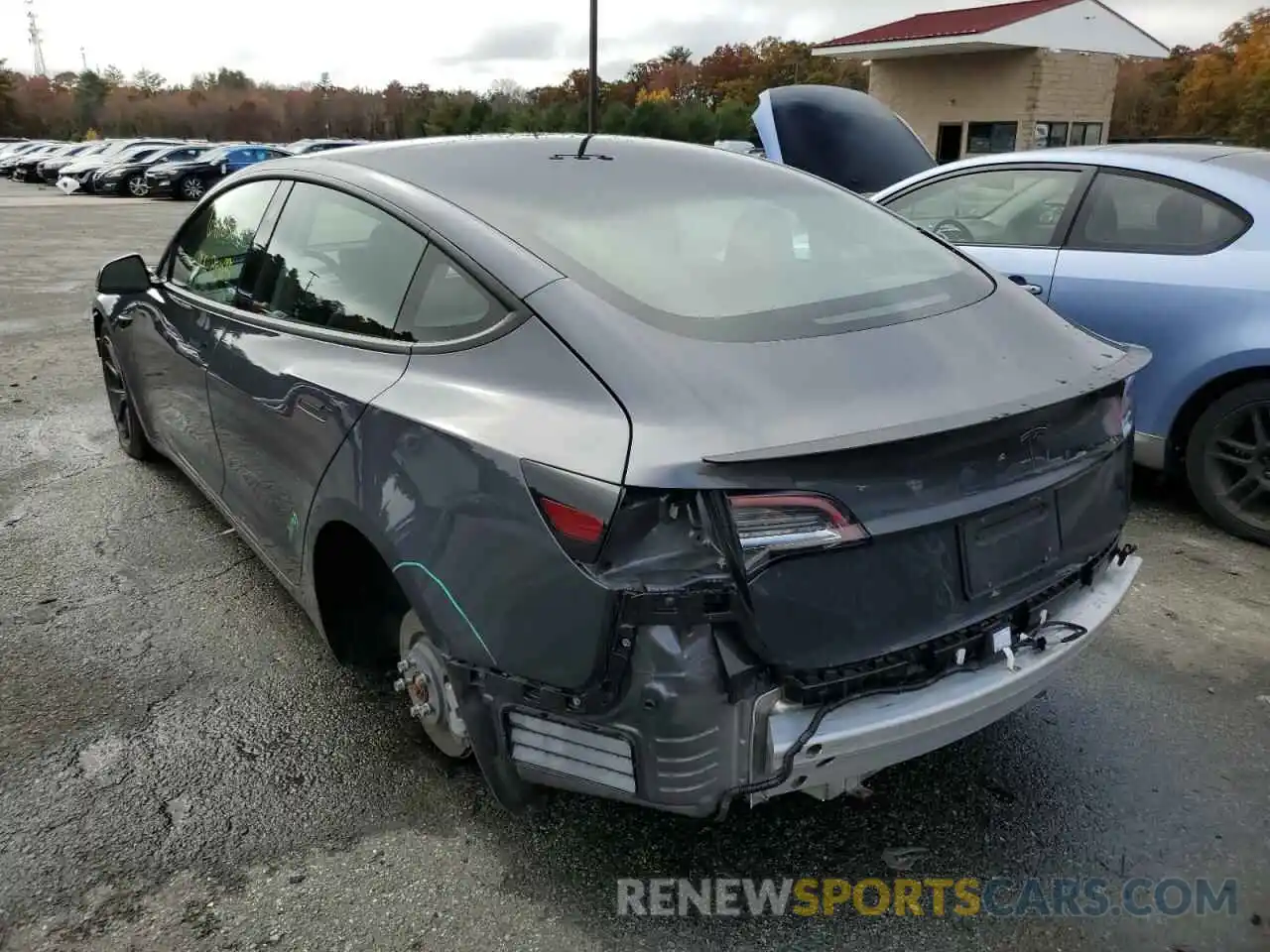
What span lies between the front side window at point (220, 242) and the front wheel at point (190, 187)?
88.6ft

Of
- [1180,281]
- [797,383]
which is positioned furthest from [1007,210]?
[797,383]

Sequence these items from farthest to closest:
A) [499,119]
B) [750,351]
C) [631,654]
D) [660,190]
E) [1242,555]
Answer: [499,119] → [1242,555] → [660,190] → [750,351] → [631,654]

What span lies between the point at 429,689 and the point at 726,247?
1382 millimetres

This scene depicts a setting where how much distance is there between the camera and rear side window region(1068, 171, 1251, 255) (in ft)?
13.4

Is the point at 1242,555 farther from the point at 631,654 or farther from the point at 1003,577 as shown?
the point at 631,654

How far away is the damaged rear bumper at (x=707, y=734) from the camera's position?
1.77 m

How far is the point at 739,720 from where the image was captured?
1.81 meters

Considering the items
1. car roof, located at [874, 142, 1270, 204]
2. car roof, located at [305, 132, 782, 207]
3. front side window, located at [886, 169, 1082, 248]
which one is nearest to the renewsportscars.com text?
car roof, located at [305, 132, 782, 207]

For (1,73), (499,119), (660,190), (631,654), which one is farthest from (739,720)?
(1,73)

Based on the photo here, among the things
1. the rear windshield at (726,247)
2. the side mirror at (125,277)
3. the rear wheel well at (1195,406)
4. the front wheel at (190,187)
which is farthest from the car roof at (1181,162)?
the front wheel at (190,187)

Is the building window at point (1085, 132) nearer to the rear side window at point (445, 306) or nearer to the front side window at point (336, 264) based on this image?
the front side window at point (336, 264)

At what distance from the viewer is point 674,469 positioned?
1734 millimetres

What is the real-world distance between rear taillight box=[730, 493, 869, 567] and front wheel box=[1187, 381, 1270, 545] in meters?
3.00

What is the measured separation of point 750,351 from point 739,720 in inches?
29.7
